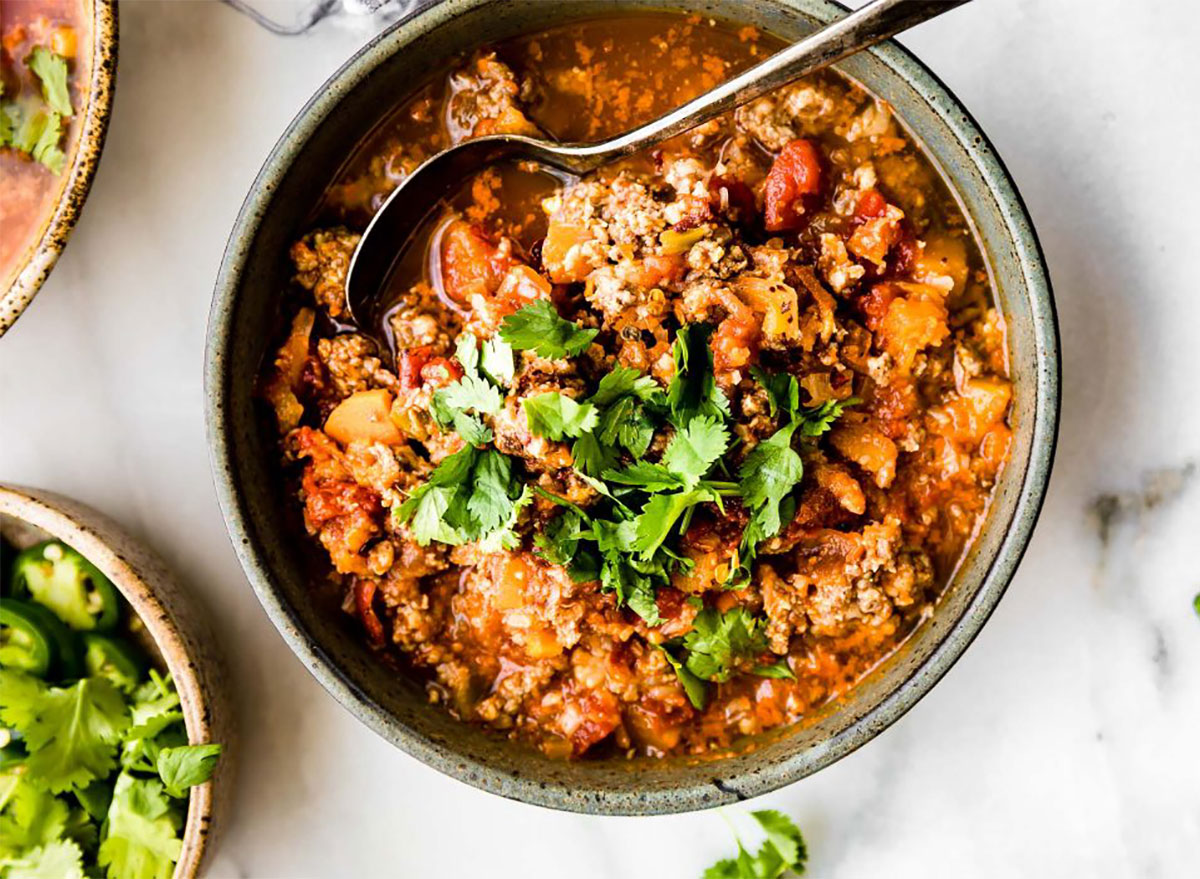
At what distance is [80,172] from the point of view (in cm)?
363

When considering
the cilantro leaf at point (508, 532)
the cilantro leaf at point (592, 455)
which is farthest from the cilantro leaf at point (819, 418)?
the cilantro leaf at point (508, 532)

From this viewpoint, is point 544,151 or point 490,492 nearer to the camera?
point 490,492

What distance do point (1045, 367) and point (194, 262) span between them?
262 cm

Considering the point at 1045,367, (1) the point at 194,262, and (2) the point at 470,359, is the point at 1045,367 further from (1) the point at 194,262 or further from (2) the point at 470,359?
(1) the point at 194,262

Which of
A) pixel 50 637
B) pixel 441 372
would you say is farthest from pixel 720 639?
pixel 50 637

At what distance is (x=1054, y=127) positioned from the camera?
388 centimetres

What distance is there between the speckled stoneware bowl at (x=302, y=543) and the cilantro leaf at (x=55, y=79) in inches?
40.4

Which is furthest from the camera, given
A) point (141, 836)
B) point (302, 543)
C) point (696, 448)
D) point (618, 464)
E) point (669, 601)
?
point (141, 836)

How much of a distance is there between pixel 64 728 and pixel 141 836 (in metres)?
0.41

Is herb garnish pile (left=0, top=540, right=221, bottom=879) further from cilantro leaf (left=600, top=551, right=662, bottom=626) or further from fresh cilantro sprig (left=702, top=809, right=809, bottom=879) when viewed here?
fresh cilantro sprig (left=702, top=809, right=809, bottom=879)

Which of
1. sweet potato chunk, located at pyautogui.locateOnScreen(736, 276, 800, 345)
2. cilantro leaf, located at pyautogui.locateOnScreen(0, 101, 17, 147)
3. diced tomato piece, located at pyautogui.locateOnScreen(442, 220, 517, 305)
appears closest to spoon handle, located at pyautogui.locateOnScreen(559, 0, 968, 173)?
diced tomato piece, located at pyautogui.locateOnScreen(442, 220, 517, 305)

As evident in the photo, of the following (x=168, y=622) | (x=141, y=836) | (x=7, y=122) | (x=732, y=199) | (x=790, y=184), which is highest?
(x=790, y=184)

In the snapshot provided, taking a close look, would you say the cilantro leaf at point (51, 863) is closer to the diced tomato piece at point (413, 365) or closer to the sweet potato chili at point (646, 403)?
the sweet potato chili at point (646, 403)

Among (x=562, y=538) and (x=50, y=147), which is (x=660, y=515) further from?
(x=50, y=147)
